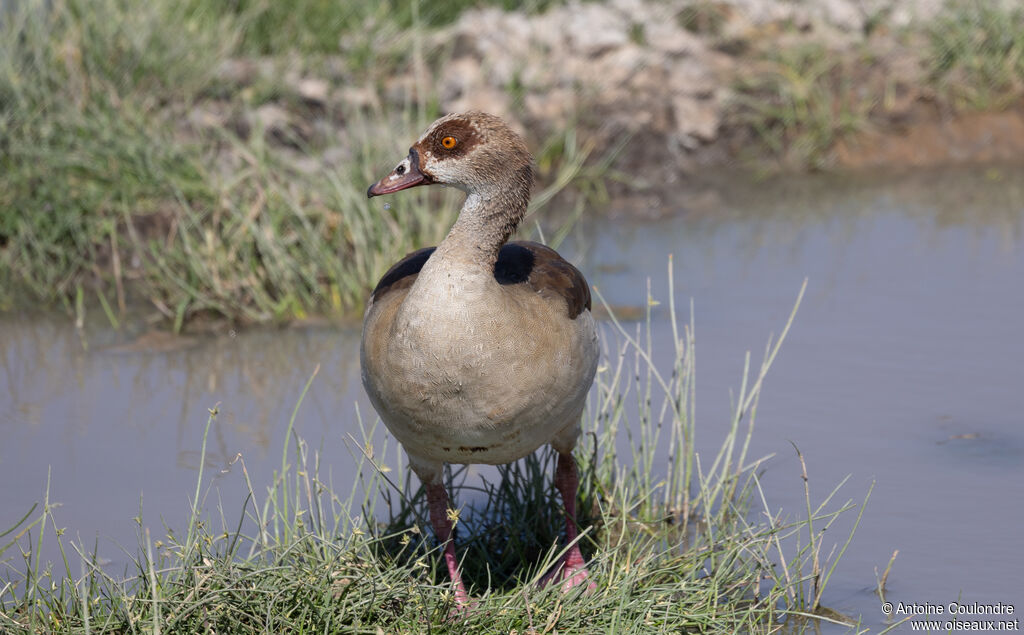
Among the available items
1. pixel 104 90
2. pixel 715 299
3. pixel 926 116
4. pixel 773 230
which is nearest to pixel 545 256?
pixel 715 299

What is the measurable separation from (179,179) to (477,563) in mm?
3686

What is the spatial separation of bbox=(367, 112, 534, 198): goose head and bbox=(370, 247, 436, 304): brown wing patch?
36cm

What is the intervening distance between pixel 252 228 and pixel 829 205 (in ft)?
13.7

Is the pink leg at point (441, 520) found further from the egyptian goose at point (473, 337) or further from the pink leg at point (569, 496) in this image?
the pink leg at point (569, 496)

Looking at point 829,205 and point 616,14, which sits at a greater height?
point 616,14

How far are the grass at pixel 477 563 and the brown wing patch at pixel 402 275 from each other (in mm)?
558

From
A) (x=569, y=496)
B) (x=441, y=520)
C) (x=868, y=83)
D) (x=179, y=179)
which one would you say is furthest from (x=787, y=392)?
(x=868, y=83)

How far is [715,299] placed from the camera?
22.9 feet

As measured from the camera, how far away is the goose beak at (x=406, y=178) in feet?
13.3

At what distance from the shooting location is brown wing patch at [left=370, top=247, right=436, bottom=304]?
4301mm

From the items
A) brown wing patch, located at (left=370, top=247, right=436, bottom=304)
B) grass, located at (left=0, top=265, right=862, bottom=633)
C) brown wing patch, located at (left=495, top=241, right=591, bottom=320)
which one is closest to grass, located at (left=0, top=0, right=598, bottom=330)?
grass, located at (left=0, top=265, right=862, bottom=633)

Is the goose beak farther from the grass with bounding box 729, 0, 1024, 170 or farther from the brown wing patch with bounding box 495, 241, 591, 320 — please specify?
the grass with bounding box 729, 0, 1024, 170

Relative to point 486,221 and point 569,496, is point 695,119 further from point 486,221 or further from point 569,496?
point 486,221

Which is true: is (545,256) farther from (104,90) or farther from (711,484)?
(104,90)
